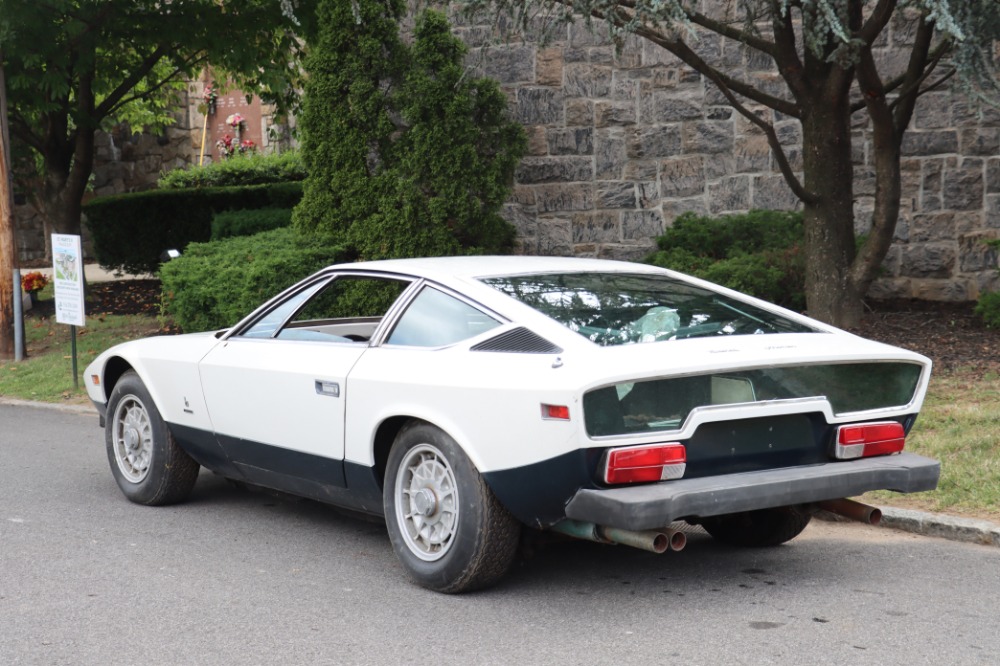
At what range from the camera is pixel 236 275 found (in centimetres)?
1197

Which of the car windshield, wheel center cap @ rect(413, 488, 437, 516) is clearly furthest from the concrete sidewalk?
wheel center cap @ rect(413, 488, 437, 516)

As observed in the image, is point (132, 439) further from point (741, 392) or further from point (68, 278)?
point (68, 278)

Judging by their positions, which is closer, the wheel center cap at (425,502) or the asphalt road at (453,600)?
the asphalt road at (453,600)

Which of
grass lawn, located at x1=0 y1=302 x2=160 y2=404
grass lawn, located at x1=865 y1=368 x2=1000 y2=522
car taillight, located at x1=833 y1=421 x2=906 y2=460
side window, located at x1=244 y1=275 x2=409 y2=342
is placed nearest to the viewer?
car taillight, located at x1=833 y1=421 x2=906 y2=460

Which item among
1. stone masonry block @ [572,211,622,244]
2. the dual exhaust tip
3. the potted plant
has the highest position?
stone masonry block @ [572,211,622,244]

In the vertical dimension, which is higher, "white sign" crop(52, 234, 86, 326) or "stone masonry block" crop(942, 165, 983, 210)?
"stone masonry block" crop(942, 165, 983, 210)

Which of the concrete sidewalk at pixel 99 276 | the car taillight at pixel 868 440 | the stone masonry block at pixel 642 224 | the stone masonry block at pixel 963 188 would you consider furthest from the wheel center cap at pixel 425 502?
the concrete sidewalk at pixel 99 276

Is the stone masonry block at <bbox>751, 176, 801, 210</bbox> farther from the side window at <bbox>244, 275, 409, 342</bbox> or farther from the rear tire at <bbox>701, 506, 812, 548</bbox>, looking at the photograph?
the rear tire at <bbox>701, 506, 812, 548</bbox>

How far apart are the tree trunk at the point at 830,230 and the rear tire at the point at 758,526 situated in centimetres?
463

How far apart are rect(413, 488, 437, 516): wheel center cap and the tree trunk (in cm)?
585

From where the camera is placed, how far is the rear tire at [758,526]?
5574 millimetres

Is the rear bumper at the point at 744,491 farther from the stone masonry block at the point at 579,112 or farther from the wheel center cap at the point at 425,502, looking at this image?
the stone masonry block at the point at 579,112

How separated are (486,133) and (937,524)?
27.5 ft

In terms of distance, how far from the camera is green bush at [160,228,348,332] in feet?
38.5
